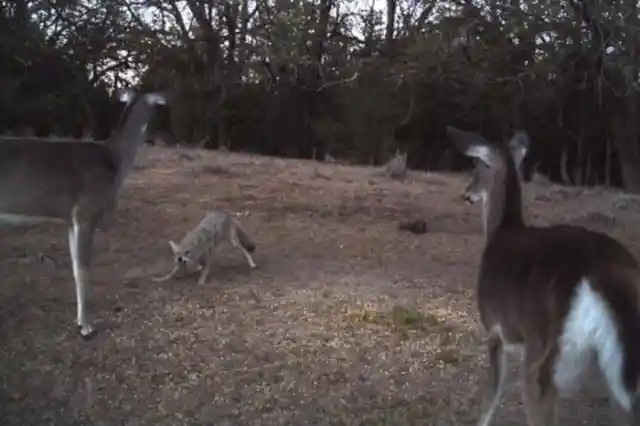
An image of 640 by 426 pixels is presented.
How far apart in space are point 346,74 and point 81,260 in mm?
7794

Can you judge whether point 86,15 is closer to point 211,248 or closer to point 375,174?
point 375,174

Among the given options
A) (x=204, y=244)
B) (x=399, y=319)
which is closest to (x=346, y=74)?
(x=204, y=244)

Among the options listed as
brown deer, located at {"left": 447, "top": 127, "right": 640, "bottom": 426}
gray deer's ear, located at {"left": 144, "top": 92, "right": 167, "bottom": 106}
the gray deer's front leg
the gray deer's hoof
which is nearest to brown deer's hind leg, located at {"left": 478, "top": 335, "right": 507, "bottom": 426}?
brown deer, located at {"left": 447, "top": 127, "right": 640, "bottom": 426}

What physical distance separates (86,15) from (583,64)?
6.66 metres

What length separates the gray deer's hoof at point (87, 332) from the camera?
618 cm

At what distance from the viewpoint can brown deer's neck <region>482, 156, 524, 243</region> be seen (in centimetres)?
486

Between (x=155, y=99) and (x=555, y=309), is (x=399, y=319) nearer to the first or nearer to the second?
(x=155, y=99)

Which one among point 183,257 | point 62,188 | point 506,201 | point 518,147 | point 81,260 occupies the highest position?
point 518,147

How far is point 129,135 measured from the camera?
284 inches

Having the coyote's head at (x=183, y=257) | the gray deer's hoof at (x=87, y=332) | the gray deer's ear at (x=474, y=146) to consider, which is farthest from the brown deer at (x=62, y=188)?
the gray deer's ear at (x=474, y=146)

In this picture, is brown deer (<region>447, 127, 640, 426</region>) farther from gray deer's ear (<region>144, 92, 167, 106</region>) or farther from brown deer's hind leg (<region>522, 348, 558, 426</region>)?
gray deer's ear (<region>144, 92, 167, 106</region>)

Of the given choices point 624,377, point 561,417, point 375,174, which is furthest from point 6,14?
point 624,377

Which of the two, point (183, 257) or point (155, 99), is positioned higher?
point (155, 99)

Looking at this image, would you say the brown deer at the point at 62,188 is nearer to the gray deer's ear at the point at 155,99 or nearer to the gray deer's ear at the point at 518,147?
the gray deer's ear at the point at 155,99
